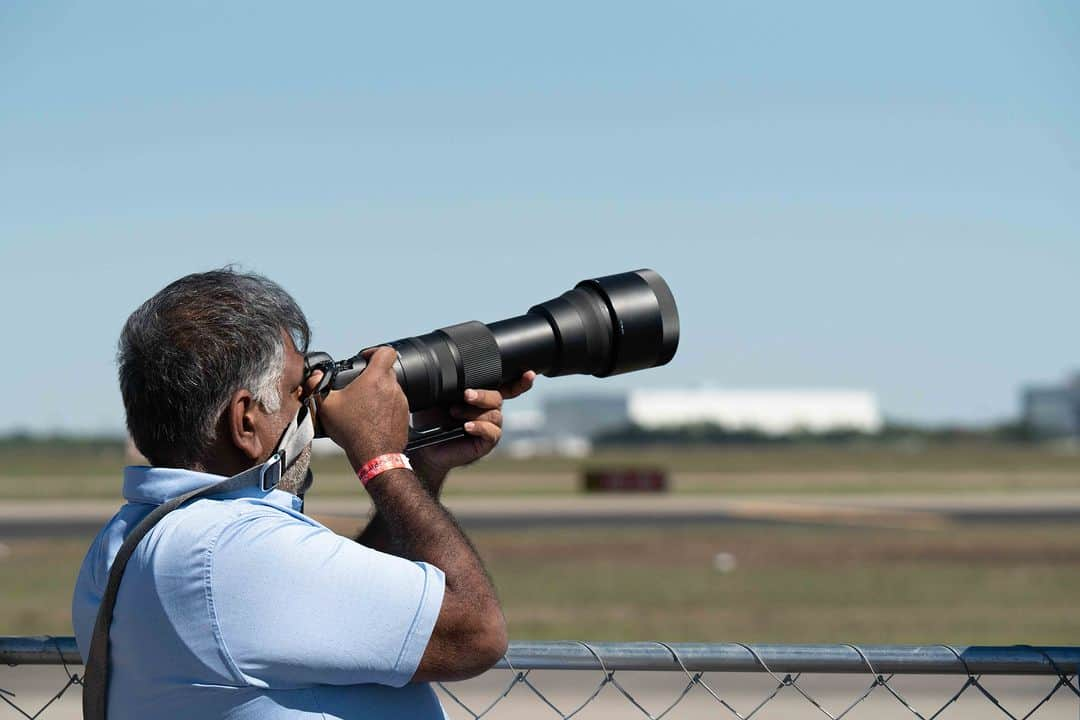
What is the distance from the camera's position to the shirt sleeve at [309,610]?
1654mm

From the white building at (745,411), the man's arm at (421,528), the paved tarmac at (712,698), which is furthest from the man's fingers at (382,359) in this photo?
the white building at (745,411)

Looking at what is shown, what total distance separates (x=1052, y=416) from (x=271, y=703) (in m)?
126

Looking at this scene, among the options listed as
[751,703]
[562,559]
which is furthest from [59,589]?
[751,703]

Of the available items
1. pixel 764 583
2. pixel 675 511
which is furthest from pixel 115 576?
pixel 675 511

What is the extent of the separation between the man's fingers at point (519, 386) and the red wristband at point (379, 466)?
1.99 ft

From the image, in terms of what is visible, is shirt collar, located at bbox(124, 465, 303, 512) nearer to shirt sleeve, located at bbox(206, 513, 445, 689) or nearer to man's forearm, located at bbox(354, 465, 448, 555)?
shirt sleeve, located at bbox(206, 513, 445, 689)

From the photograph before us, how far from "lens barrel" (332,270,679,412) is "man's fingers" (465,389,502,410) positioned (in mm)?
28

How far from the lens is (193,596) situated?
166 cm

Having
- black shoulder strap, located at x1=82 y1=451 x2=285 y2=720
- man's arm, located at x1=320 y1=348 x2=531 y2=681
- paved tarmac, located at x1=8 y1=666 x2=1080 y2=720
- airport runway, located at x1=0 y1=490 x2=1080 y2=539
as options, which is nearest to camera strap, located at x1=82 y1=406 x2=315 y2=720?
black shoulder strap, located at x1=82 y1=451 x2=285 y2=720

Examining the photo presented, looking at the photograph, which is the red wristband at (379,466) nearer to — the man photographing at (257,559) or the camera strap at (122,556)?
the man photographing at (257,559)

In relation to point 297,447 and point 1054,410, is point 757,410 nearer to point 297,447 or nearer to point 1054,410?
point 1054,410

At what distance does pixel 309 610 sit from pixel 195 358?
0.41 metres

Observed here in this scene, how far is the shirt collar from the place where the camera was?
1.79m

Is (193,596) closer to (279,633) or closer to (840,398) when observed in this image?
(279,633)
